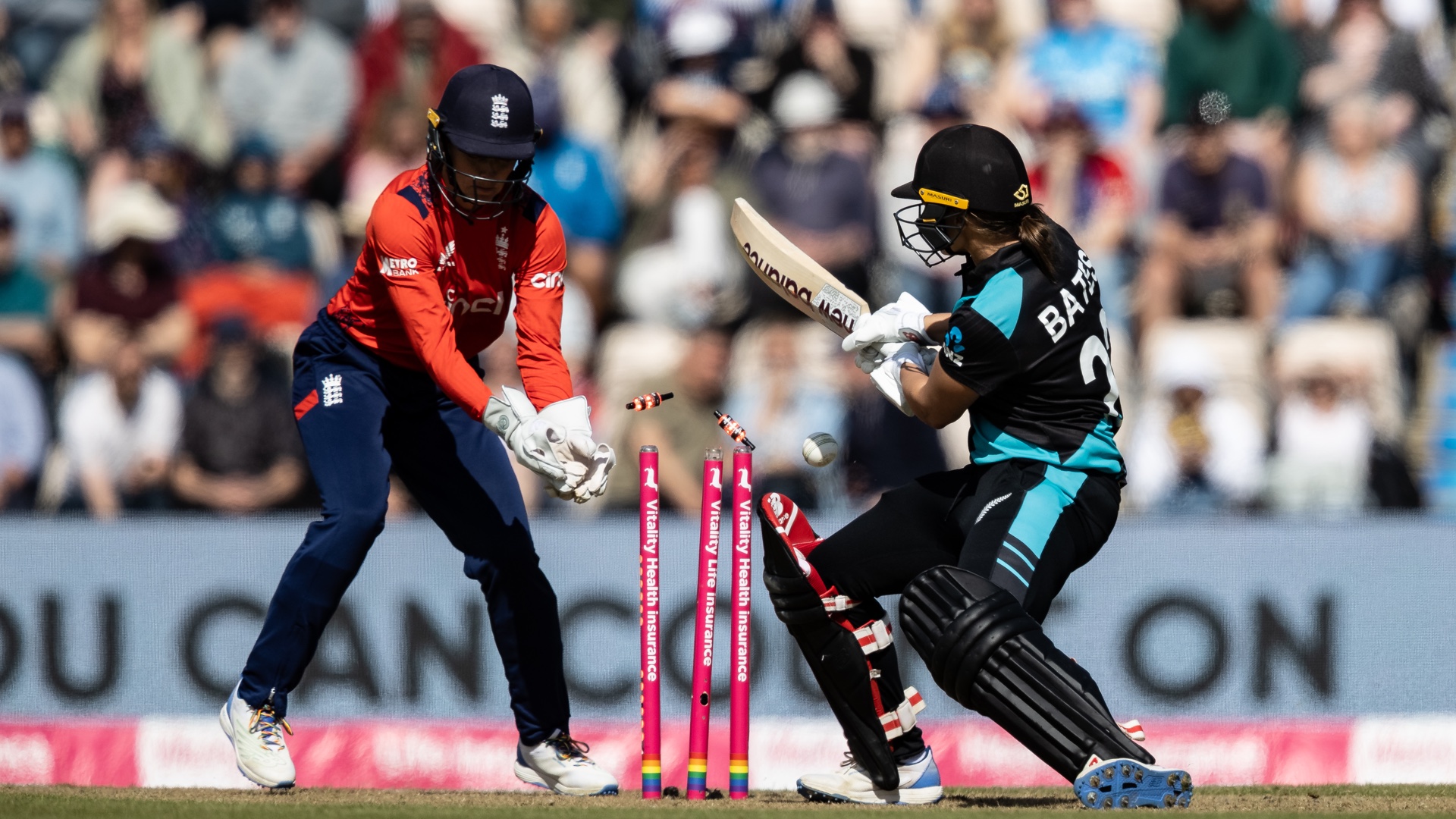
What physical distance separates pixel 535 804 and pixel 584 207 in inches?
198

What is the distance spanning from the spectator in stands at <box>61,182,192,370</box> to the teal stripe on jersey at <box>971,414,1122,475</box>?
540 cm

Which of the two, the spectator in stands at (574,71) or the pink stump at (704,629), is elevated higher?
the spectator in stands at (574,71)

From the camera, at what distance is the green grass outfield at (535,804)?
436 centimetres

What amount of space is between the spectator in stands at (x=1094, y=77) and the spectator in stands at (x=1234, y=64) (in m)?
0.13

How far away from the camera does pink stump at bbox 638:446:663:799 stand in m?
4.90

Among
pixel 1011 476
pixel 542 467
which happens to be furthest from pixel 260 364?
pixel 1011 476

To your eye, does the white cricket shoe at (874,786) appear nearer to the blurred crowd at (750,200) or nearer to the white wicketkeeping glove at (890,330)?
the white wicketkeeping glove at (890,330)

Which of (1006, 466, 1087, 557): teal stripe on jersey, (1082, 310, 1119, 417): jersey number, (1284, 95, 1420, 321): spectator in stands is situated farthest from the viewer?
(1284, 95, 1420, 321): spectator in stands

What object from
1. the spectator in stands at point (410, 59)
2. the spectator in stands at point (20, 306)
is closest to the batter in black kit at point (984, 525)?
the spectator in stands at point (410, 59)

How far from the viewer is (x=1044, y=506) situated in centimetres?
450

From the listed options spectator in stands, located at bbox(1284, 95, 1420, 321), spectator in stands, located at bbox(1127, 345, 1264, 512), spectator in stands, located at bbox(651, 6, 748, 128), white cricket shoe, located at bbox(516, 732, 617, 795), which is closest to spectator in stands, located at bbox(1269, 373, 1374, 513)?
spectator in stands, located at bbox(1127, 345, 1264, 512)

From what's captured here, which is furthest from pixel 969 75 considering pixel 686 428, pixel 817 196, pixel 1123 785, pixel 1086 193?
pixel 1123 785

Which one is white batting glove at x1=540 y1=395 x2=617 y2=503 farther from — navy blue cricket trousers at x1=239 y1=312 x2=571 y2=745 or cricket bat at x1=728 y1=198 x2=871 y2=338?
cricket bat at x1=728 y1=198 x2=871 y2=338

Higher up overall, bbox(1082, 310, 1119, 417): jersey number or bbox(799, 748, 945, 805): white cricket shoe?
bbox(1082, 310, 1119, 417): jersey number
